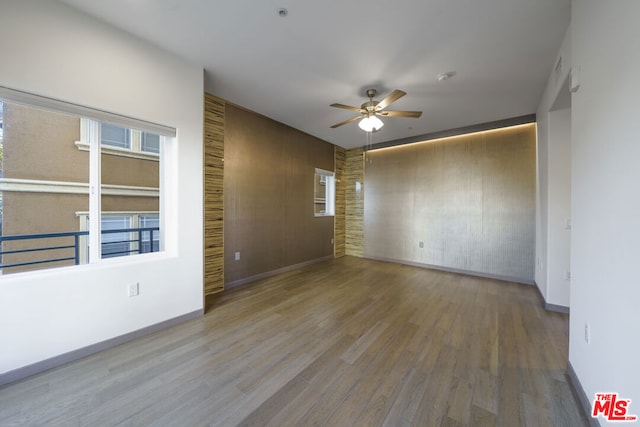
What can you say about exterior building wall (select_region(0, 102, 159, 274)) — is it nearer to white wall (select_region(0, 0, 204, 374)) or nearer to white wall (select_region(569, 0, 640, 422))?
white wall (select_region(0, 0, 204, 374))

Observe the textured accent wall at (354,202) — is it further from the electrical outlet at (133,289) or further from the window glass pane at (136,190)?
the electrical outlet at (133,289)

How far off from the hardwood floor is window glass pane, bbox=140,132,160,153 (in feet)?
6.55

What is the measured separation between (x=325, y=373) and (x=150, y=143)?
3001mm

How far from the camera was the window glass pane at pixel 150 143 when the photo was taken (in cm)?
257

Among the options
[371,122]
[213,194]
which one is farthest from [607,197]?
[213,194]

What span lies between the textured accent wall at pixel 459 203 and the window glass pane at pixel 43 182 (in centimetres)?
A: 509

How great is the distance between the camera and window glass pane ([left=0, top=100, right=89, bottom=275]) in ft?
7.23

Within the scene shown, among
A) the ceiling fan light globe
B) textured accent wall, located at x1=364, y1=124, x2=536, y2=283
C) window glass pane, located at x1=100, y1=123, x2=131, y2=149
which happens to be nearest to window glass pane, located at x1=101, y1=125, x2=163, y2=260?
window glass pane, located at x1=100, y1=123, x2=131, y2=149

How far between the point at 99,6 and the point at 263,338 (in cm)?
316

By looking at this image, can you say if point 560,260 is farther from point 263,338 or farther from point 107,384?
point 107,384

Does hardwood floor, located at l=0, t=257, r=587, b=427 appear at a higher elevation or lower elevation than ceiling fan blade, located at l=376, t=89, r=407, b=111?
lower

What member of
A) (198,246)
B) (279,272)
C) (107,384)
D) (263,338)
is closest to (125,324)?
(107,384)

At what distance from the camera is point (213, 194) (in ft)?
11.0

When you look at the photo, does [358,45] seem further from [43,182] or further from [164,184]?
[43,182]
